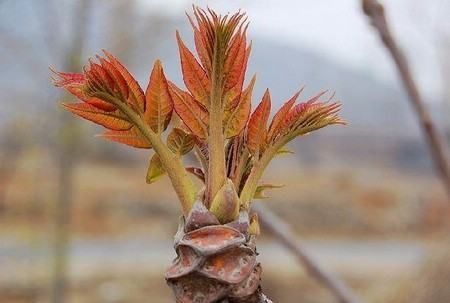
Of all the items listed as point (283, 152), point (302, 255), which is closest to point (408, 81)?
point (302, 255)

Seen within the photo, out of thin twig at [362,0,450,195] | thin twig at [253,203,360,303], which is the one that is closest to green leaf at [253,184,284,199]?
thin twig at [362,0,450,195]

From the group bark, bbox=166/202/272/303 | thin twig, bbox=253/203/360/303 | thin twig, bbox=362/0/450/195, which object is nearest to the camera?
bark, bbox=166/202/272/303

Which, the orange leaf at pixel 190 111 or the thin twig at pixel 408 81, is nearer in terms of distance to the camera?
the orange leaf at pixel 190 111

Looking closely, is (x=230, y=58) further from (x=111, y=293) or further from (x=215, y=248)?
(x=111, y=293)

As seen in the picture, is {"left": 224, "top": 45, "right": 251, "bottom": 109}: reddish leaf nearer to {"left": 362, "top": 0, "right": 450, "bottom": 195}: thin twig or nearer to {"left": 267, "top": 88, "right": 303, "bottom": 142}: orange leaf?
{"left": 267, "top": 88, "right": 303, "bottom": 142}: orange leaf

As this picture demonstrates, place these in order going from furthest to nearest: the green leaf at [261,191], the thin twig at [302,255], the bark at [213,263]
Result: the thin twig at [302,255]
the green leaf at [261,191]
the bark at [213,263]

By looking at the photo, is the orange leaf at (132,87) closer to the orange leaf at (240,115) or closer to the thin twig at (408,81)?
the orange leaf at (240,115)

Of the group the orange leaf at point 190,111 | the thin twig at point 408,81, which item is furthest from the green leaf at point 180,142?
the thin twig at point 408,81
